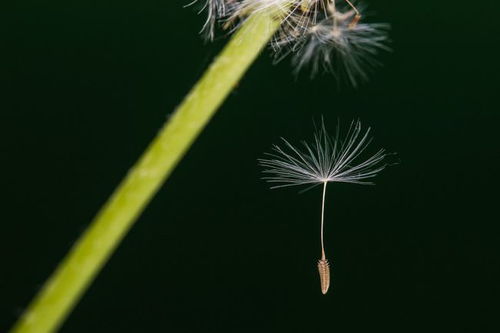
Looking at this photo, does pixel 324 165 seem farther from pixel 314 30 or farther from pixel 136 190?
pixel 136 190

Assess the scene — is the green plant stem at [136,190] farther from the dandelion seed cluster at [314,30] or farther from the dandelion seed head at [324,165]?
the dandelion seed head at [324,165]

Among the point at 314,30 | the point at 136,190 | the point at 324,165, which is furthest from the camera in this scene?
the point at 324,165

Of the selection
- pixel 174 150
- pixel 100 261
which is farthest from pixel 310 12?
pixel 100 261

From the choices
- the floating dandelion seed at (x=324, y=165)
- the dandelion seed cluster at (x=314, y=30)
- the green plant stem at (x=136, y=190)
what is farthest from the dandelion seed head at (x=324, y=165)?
the green plant stem at (x=136, y=190)

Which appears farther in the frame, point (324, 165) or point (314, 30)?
point (324, 165)

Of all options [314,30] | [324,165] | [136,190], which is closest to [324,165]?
[324,165]
